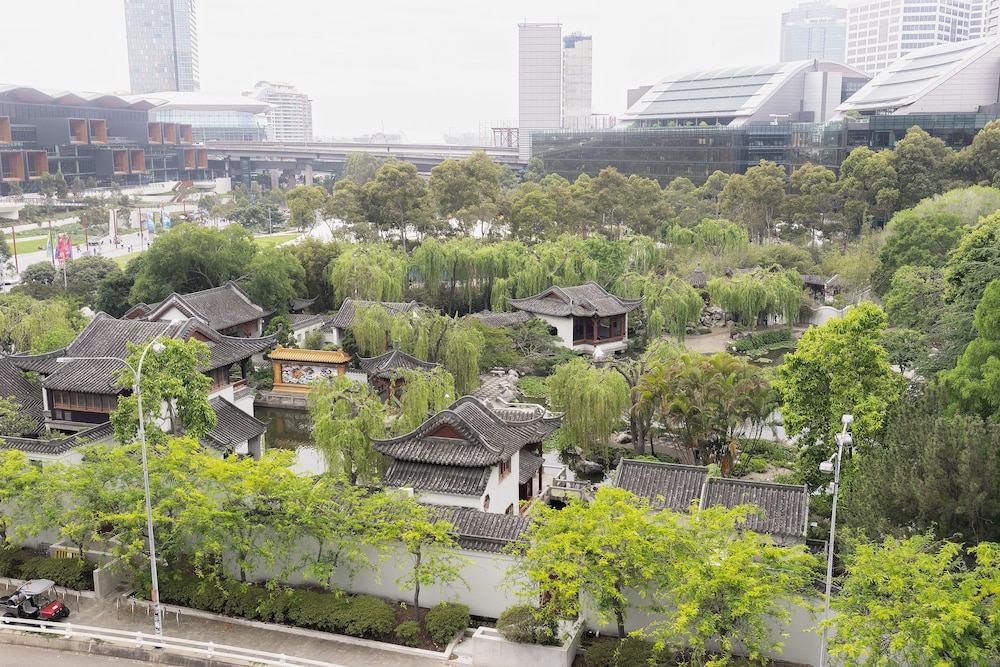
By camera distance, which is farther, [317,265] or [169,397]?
[317,265]

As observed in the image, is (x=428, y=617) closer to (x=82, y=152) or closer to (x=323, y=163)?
(x=82, y=152)

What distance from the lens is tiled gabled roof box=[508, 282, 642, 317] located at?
40.8m

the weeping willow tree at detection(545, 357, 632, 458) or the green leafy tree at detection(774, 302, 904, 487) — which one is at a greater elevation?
the green leafy tree at detection(774, 302, 904, 487)

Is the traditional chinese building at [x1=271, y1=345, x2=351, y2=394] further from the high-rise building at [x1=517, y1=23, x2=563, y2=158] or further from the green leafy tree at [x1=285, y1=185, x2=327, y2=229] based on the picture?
the high-rise building at [x1=517, y1=23, x2=563, y2=158]

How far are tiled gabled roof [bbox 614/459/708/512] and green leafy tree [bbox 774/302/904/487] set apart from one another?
381 centimetres

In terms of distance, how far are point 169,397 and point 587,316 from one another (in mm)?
22615

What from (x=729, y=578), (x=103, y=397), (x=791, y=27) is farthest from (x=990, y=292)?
(x=791, y=27)

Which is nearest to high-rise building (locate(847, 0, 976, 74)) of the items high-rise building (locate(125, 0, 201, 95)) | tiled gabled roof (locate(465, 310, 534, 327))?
tiled gabled roof (locate(465, 310, 534, 327))

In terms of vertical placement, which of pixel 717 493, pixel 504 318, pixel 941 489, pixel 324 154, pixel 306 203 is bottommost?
pixel 504 318

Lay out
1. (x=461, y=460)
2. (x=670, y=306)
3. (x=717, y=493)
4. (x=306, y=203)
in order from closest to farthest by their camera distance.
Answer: (x=717, y=493)
(x=461, y=460)
(x=670, y=306)
(x=306, y=203)

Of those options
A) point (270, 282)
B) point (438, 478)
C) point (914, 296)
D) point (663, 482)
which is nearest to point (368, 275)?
point (270, 282)

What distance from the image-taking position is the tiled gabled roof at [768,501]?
57.0 feet

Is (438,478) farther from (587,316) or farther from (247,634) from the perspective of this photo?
(587,316)

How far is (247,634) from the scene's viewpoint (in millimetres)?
17406
